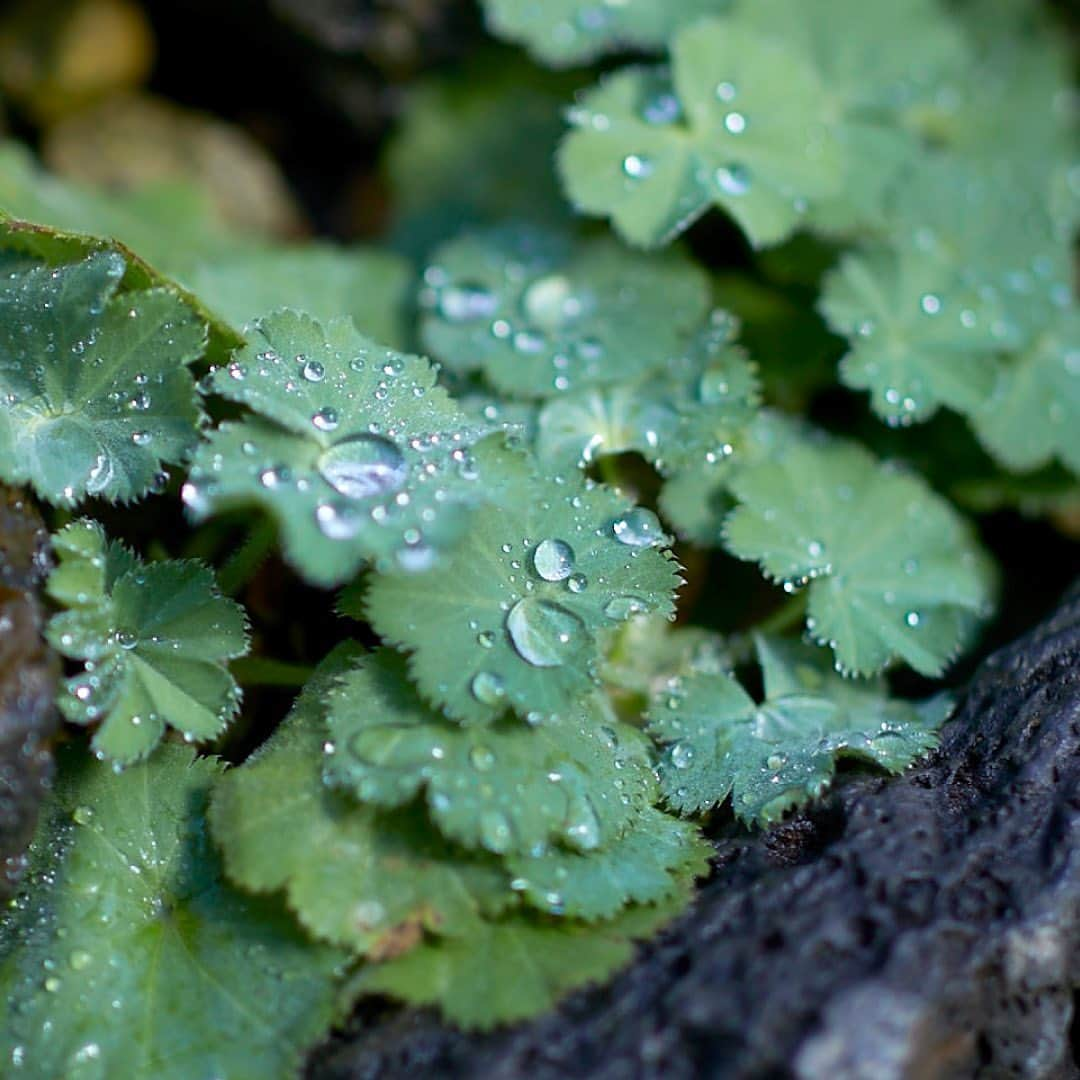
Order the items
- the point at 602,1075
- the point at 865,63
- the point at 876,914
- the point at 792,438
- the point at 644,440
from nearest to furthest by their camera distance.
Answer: the point at 602,1075 < the point at 876,914 < the point at 644,440 < the point at 792,438 < the point at 865,63

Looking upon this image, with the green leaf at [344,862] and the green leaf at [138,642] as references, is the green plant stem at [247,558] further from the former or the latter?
the green leaf at [344,862]

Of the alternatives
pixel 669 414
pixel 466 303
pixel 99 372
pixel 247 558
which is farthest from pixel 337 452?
pixel 466 303

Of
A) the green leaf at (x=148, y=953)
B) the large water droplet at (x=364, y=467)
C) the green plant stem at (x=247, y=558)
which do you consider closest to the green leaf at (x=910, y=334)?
the large water droplet at (x=364, y=467)

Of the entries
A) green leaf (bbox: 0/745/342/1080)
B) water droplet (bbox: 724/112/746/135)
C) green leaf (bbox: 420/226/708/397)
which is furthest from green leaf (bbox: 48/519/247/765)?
water droplet (bbox: 724/112/746/135)

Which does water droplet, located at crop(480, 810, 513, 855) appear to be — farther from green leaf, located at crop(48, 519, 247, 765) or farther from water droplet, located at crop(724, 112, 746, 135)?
water droplet, located at crop(724, 112, 746, 135)

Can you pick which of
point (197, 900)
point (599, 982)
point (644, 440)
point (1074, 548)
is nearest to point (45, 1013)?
point (197, 900)

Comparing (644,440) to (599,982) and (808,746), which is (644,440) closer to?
(808,746)
